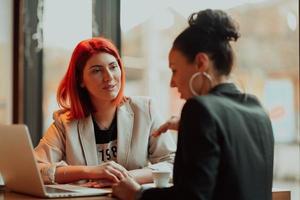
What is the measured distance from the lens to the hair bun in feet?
5.21

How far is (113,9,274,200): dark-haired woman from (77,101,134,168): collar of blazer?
589 mm

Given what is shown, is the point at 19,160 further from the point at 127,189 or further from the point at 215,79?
the point at 215,79

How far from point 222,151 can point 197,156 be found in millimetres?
77

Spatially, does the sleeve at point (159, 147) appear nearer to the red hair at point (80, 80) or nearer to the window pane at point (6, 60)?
the red hair at point (80, 80)

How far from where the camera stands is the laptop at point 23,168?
65.1 inches

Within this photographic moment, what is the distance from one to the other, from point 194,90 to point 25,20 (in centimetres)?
205

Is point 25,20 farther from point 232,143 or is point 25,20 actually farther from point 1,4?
point 232,143

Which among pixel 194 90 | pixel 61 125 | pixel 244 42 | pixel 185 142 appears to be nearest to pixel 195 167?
pixel 185 142

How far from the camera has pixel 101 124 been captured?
2291mm

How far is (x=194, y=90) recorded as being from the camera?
158cm

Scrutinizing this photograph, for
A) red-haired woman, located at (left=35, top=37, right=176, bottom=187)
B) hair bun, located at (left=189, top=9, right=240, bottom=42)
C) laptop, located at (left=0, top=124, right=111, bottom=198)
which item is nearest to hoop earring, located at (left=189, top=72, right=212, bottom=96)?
hair bun, located at (left=189, top=9, right=240, bottom=42)

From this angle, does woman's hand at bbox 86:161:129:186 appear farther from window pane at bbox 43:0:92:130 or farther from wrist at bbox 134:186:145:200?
window pane at bbox 43:0:92:130

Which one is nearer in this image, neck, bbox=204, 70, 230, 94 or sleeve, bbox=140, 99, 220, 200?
sleeve, bbox=140, 99, 220, 200

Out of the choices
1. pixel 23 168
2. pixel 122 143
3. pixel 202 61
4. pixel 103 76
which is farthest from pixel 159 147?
pixel 202 61
